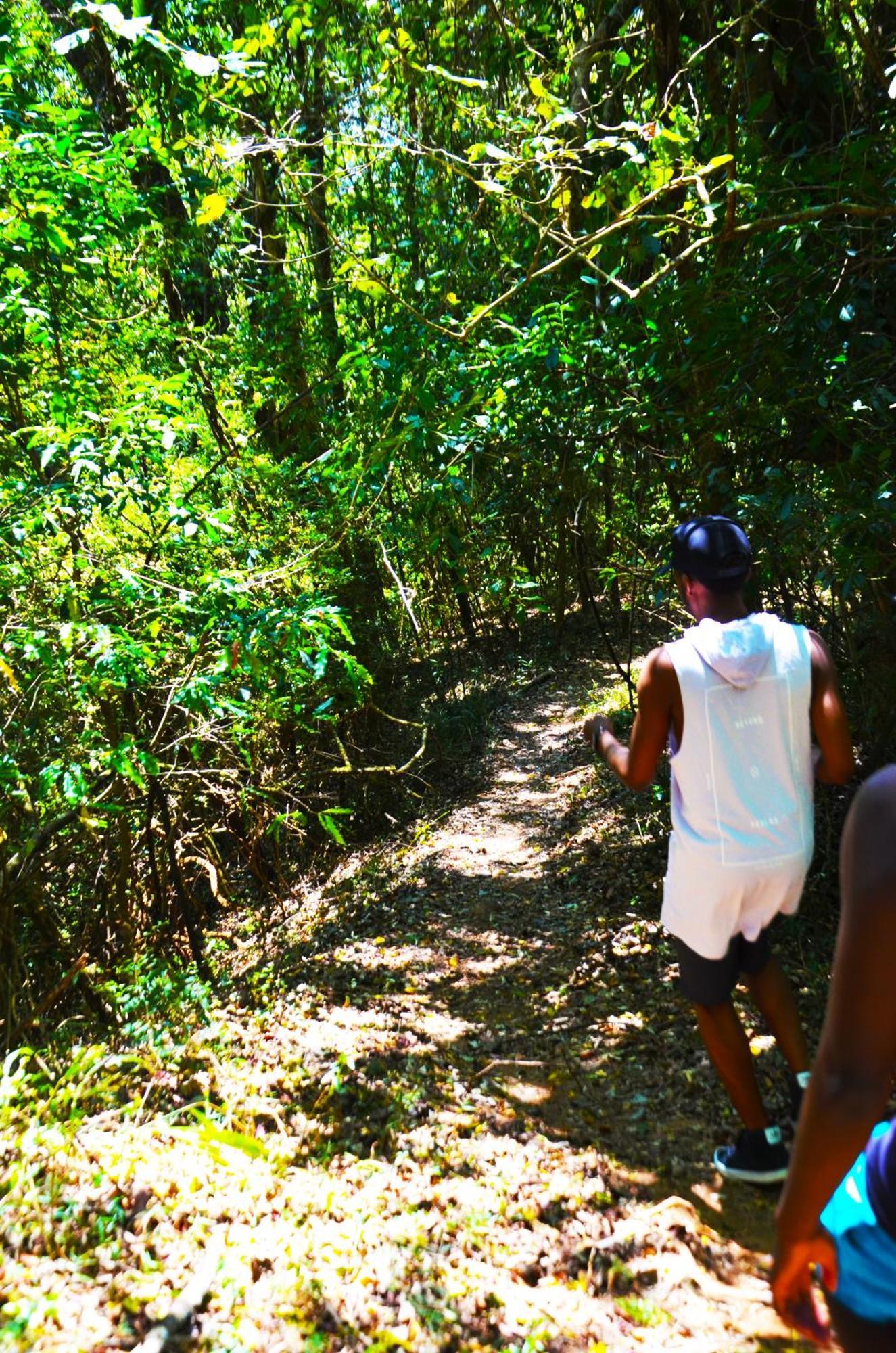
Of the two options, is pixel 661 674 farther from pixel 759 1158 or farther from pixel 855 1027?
pixel 759 1158

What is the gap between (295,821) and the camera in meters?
7.14

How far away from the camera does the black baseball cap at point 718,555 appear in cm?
274

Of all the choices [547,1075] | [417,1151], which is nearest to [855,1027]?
[417,1151]

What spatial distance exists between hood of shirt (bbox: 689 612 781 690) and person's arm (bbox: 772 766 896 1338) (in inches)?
48.4

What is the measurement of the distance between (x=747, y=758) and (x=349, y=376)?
375cm

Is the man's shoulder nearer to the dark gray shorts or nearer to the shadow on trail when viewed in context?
the dark gray shorts

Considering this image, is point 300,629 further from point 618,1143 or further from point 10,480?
point 618,1143

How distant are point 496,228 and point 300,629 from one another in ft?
15.8

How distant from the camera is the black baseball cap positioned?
2.74m

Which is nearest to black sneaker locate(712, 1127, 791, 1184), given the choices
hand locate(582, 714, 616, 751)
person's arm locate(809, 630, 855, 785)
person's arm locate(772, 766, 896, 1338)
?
person's arm locate(809, 630, 855, 785)

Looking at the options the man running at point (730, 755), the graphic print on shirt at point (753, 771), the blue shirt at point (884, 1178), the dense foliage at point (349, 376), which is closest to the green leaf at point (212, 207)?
the dense foliage at point (349, 376)

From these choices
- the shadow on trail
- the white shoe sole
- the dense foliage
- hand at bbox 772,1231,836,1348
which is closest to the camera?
hand at bbox 772,1231,836,1348

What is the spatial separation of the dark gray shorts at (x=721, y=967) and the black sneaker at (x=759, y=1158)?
523 mm

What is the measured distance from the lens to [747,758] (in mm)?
2646
